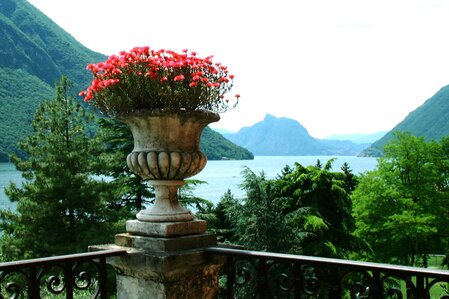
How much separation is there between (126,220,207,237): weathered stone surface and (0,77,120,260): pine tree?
17876 millimetres

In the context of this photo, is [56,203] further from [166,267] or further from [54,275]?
[166,267]

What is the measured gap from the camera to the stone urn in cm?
384

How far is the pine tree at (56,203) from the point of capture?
21.4 m

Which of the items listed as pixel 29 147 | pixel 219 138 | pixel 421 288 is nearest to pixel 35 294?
pixel 421 288

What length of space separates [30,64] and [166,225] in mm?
143540

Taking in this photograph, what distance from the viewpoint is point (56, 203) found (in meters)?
21.6

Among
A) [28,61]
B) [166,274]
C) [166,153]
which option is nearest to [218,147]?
[28,61]

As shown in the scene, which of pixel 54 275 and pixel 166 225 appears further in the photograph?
pixel 166 225

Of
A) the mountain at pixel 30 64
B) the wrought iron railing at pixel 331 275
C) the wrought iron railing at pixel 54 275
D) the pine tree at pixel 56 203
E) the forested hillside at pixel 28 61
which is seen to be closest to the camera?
the wrought iron railing at pixel 331 275

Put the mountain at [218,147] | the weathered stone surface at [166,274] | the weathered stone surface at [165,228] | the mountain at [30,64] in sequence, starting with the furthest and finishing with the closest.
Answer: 1. the mountain at [218,147]
2. the mountain at [30,64]
3. the weathered stone surface at [165,228]
4. the weathered stone surface at [166,274]

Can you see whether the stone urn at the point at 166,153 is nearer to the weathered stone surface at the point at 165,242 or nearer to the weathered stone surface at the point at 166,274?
the weathered stone surface at the point at 165,242

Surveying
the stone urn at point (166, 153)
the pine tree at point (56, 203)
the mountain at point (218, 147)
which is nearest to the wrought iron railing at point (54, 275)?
the stone urn at point (166, 153)

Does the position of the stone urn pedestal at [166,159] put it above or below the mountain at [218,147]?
below

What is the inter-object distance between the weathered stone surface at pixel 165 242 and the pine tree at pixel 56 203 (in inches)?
702
